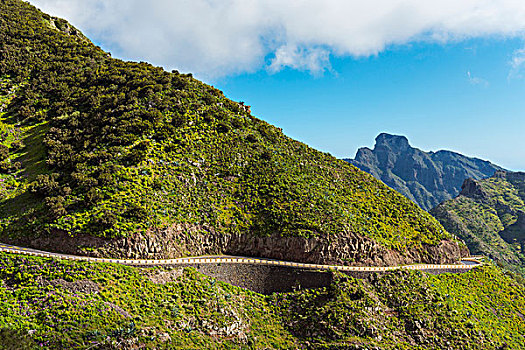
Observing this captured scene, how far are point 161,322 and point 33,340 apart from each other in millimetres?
10747

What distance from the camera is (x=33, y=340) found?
79.2ft

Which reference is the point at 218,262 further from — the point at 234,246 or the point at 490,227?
the point at 490,227

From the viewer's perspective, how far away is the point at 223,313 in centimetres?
3569

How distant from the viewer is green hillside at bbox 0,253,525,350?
27.0 m

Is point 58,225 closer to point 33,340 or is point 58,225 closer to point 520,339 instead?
point 33,340

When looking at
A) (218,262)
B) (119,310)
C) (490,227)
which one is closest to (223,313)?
(218,262)

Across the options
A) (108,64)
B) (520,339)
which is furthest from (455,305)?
(108,64)

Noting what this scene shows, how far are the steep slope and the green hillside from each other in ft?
15.4

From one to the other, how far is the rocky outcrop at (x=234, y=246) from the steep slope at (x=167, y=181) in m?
0.16

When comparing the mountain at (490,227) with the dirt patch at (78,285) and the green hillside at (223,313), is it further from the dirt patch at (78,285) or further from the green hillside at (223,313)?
the dirt patch at (78,285)

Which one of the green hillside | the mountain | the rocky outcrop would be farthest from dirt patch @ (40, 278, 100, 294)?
the mountain

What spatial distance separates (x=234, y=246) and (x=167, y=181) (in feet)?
49.4

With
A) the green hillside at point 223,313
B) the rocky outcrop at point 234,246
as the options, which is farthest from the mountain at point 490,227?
the rocky outcrop at point 234,246

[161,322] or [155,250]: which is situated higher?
[155,250]
